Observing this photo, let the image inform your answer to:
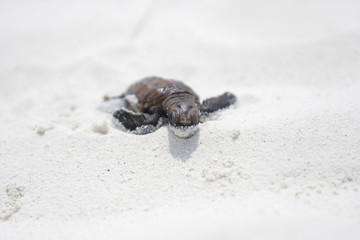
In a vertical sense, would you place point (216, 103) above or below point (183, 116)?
above

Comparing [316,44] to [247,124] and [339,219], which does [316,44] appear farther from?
[339,219]

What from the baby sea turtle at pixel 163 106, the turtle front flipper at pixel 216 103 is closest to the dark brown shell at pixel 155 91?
the baby sea turtle at pixel 163 106

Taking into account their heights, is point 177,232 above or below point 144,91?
below

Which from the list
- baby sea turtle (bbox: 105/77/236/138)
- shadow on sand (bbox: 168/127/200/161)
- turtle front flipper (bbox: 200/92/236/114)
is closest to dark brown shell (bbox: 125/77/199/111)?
baby sea turtle (bbox: 105/77/236/138)

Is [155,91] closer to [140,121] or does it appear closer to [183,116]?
[140,121]

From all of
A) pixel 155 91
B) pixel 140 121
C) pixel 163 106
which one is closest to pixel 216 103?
pixel 163 106

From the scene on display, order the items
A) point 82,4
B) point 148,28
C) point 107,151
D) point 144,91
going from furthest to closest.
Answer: point 82,4
point 148,28
point 144,91
point 107,151

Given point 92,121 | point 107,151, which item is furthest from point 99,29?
point 107,151
